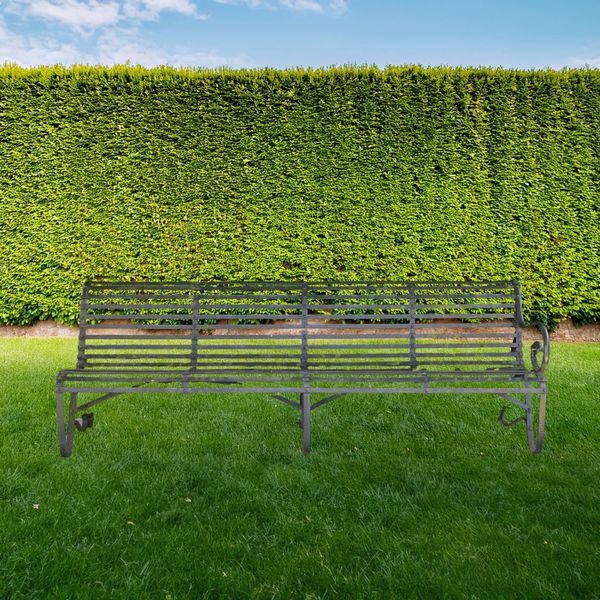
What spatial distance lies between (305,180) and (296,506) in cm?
601

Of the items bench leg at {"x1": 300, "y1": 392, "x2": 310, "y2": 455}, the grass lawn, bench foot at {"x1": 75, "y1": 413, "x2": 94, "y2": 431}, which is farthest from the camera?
bench foot at {"x1": 75, "y1": 413, "x2": 94, "y2": 431}

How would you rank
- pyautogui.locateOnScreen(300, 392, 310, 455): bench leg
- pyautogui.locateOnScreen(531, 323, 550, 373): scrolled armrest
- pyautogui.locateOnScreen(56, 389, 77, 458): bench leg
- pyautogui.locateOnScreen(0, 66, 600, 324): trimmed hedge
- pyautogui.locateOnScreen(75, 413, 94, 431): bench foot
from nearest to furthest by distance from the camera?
pyautogui.locateOnScreen(56, 389, 77, 458): bench leg
pyautogui.locateOnScreen(300, 392, 310, 455): bench leg
pyautogui.locateOnScreen(531, 323, 550, 373): scrolled armrest
pyautogui.locateOnScreen(75, 413, 94, 431): bench foot
pyautogui.locateOnScreen(0, 66, 600, 324): trimmed hedge

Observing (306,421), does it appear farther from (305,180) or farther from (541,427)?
(305,180)

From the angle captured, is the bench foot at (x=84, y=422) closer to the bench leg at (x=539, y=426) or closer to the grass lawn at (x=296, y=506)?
the grass lawn at (x=296, y=506)

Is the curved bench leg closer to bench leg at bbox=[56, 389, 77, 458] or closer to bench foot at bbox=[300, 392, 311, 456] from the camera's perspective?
bench foot at bbox=[300, 392, 311, 456]

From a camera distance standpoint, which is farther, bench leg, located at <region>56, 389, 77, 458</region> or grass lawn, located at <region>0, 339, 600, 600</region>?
bench leg, located at <region>56, 389, 77, 458</region>

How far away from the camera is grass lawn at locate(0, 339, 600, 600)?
1806 mm

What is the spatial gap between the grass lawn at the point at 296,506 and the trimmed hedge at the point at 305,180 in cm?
411

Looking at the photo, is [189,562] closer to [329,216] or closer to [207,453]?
[207,453]

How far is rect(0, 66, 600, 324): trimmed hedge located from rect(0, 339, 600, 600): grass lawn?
4.11 m

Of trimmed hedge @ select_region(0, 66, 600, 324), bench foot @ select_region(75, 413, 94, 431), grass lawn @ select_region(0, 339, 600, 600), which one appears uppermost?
trimmed hedge @ select_region(0, 66, 600, 324)

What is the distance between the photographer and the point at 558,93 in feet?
25.6

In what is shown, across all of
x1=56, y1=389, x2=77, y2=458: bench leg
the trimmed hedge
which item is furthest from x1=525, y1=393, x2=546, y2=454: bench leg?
the trimmed hedge

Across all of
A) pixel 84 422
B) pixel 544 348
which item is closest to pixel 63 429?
pixel 84 422
